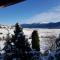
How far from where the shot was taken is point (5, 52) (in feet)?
14.2

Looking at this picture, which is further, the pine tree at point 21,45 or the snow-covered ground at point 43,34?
the snow-covered ground at point 43,34

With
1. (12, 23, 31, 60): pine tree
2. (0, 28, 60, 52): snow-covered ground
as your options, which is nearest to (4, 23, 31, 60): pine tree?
(12, 23, 31, 60): pine tree

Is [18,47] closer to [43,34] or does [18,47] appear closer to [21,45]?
[21,45]

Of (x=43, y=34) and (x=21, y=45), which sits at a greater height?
(x=43, y=34)

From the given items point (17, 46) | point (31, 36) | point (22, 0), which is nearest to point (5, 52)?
point (17, 46)

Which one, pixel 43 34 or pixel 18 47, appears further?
pixel 43 34

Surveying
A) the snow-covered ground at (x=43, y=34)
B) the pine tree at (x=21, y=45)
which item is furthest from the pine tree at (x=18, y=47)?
the snow-covered ground at (x=43, y=34)

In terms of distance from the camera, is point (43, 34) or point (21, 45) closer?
point (21, 45)

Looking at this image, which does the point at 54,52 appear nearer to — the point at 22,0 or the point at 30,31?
the point at 30,31

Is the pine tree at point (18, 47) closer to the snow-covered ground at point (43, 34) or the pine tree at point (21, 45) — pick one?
the pine tree at point (21, 45)

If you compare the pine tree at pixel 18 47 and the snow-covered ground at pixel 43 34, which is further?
the snow-covered ground at pixel 43 34

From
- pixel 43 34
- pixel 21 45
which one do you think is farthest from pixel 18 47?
pixel 43 34

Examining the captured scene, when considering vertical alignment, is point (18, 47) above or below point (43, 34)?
below

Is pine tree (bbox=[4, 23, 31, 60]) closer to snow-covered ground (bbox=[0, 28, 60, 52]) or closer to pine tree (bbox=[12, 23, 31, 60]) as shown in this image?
pine tree (bbox=[12, 23, 31, 60])
